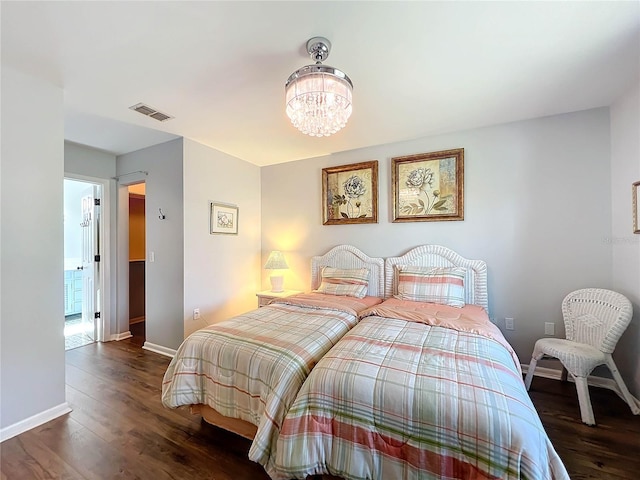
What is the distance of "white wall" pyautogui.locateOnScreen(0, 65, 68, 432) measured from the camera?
71.6 inches

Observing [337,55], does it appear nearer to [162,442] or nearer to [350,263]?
[350,263]

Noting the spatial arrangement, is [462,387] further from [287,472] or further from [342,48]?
[342,48]

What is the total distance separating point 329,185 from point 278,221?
3.16ft

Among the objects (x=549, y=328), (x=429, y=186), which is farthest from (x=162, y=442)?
(x=549, y=328)

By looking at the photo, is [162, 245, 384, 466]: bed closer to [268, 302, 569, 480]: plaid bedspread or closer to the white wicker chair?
[268, 302, 569, 480]: plaid bedspread

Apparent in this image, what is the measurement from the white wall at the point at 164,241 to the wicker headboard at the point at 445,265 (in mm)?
2363

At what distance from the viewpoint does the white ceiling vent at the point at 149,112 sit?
7.78 ft

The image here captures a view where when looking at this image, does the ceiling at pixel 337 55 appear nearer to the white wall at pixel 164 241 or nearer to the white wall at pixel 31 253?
the white wall at pixel 31 253

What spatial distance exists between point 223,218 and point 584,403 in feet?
12.4

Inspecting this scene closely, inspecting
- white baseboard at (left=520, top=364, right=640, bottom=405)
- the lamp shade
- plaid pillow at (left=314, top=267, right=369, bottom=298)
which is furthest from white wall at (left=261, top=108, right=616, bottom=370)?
the lamp shade

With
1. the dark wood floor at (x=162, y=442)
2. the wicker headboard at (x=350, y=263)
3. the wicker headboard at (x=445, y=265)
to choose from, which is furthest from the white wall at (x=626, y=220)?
→ the wicker headboard at (x=350, y=263)

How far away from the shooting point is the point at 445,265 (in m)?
2.97

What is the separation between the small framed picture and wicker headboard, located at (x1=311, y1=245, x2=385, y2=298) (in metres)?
1.17

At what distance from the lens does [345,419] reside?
4.14ft
